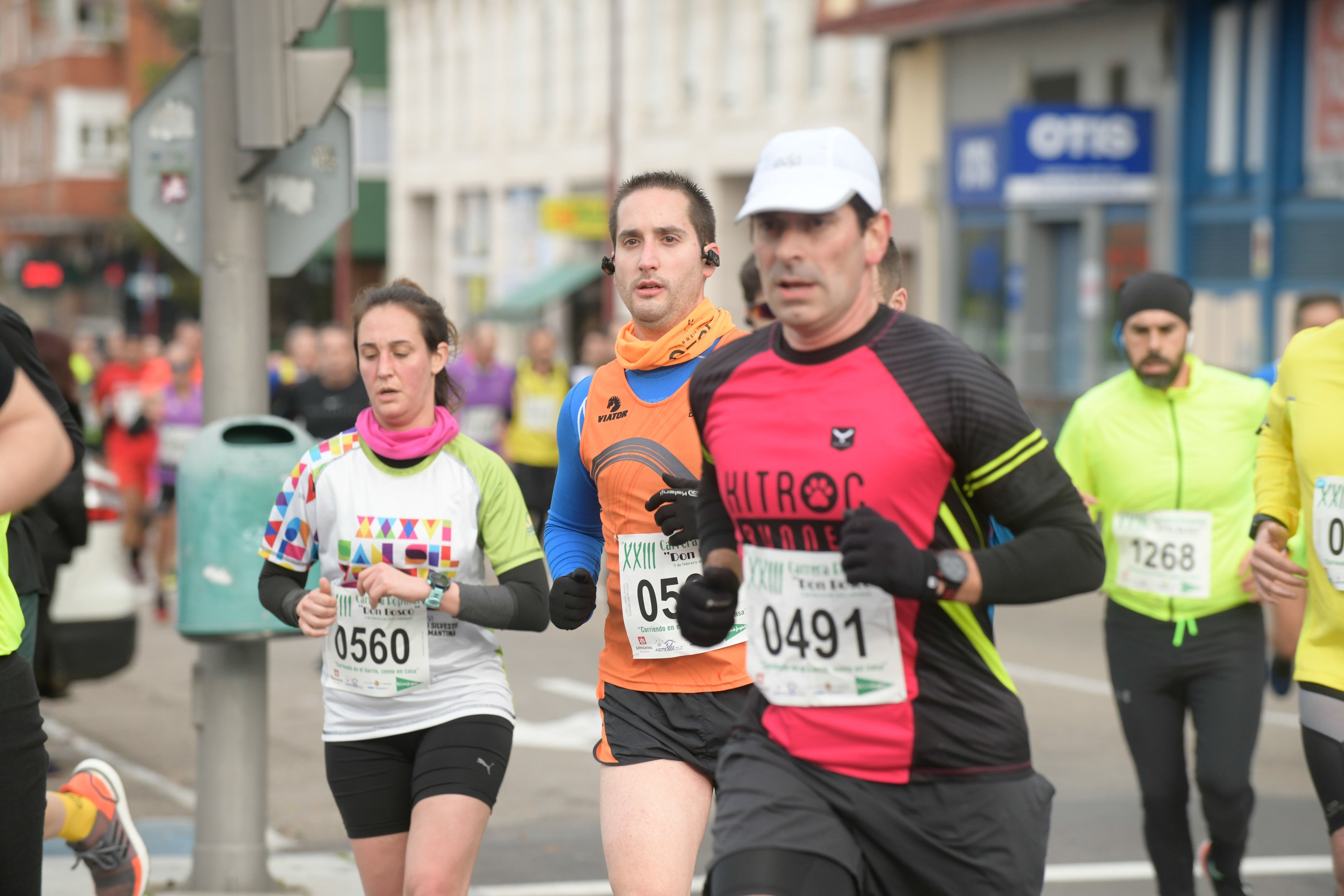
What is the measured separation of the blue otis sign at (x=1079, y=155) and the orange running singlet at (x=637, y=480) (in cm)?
1743

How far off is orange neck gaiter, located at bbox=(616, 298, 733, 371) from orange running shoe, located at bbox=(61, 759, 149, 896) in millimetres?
2338

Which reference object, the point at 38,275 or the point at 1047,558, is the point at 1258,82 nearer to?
the point at 1047,558

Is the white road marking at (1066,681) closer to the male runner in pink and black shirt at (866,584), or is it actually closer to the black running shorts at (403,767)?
the black running shorts at (403,767)

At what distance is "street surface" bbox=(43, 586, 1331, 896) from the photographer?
23.9ft

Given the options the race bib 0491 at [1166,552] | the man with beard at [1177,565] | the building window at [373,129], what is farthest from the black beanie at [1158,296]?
the building window at [373,129]

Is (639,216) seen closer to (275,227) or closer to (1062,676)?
(275,227)

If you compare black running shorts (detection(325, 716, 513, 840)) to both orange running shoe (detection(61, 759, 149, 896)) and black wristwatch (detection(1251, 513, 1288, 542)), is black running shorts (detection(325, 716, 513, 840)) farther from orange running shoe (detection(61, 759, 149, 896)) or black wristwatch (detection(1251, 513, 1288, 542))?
black wristwatch (detection(1251, 513, 1288, 542))

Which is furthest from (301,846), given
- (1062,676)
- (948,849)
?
(1062,676)

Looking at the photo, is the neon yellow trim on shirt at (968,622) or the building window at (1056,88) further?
the building window at (1056,88)

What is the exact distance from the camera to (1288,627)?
9.96 m

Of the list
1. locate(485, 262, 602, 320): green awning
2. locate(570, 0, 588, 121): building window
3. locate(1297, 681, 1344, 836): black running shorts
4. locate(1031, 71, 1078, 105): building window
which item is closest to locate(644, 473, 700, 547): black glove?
locate(1297, 681, 1344, 836): black running shorts

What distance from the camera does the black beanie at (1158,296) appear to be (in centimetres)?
663

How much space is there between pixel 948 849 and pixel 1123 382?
364 centimetres

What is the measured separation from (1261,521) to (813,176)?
8.18 ft
